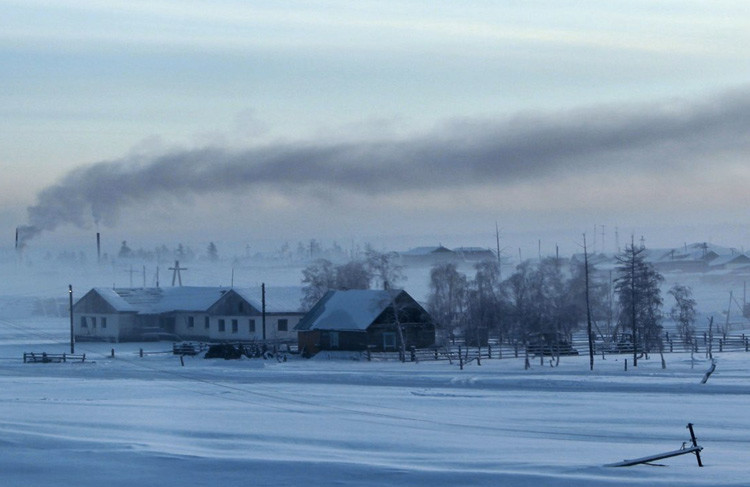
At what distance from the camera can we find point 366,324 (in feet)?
204

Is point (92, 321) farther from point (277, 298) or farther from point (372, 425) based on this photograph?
point (372, 425)

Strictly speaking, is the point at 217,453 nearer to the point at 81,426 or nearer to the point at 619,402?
the point at 81,426

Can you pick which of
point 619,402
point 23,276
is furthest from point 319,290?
point 23,276

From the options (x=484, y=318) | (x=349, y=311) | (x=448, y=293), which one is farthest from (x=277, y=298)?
(x=448, y=293)

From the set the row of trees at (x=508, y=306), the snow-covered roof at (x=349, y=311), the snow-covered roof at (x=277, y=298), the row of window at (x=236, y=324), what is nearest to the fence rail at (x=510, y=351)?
the row of trees at (x=508, y=306)

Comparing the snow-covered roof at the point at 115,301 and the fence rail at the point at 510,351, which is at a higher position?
the snow-covered roof at the point at 115,301

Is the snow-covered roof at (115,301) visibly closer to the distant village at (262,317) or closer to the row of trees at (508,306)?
the distant village at (262,317)

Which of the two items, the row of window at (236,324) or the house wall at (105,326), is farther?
the house wall at (105,326)

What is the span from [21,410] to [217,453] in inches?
476

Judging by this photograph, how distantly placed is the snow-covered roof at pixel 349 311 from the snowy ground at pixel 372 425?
10.6 metres

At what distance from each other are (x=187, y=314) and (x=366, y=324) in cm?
2381

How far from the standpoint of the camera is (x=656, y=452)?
2203 centimetres

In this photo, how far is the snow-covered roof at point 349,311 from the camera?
62625mm

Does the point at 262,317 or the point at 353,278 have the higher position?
the point at 353,278
